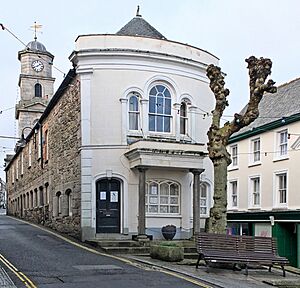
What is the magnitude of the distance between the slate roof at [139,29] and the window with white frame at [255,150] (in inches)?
387

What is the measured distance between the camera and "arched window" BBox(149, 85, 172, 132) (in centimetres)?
2108

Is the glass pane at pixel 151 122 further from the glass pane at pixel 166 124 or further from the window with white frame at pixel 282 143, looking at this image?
the window with white frame at pixel 282 143

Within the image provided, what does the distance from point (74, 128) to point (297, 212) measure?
473 inches

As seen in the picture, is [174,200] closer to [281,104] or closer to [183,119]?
[183,119]

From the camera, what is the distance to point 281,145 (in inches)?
1100

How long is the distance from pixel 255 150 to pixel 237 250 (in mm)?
17244

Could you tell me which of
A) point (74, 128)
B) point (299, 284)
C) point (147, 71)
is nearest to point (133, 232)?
point (74, 128)

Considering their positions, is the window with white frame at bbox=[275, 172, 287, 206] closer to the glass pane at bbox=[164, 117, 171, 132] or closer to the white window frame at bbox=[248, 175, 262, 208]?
the white window frame at bbox=[248, 175, 262, 208]

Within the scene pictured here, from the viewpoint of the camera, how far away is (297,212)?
1018 inches

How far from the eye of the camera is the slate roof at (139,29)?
901 inches

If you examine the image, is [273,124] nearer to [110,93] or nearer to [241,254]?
[110,93]

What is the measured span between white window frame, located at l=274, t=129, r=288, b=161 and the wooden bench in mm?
13731

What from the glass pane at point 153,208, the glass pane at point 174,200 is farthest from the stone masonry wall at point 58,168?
the glass pane at point 174,200

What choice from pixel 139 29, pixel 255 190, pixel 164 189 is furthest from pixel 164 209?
pixel 255 190
